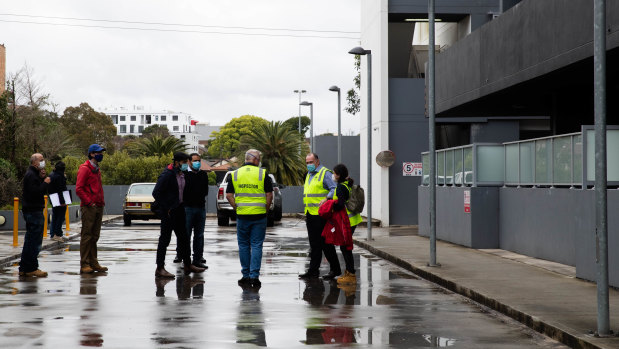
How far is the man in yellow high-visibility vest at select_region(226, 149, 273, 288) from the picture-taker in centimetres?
1354

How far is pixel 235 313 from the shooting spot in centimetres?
1059

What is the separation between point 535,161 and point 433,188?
3.17 metres

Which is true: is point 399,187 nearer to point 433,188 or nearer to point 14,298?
point 433,188

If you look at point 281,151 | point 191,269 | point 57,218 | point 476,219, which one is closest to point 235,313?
point 191,269

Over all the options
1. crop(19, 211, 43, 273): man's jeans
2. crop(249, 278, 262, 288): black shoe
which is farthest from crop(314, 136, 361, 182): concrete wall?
crop(249, 278, 262, 288): black shoe

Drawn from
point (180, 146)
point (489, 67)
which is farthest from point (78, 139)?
point (489, 67)

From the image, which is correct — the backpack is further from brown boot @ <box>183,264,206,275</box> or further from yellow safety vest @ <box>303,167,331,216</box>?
brown boot @ <box>183,264,206,275</box>

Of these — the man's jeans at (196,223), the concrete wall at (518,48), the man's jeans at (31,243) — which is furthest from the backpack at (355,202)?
the man's jeans at (31,243)

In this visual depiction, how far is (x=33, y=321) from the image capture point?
32.2ft

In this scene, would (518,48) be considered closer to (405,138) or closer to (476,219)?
(476,219)

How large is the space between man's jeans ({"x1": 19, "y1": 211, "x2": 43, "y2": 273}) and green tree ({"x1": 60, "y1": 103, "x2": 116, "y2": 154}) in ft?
257

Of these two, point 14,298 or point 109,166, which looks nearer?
point 14,298

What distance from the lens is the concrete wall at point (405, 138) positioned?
3369cm

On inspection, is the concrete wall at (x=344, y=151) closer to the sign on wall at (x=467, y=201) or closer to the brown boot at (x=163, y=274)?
the sign on wall at (x=467, y=201)
